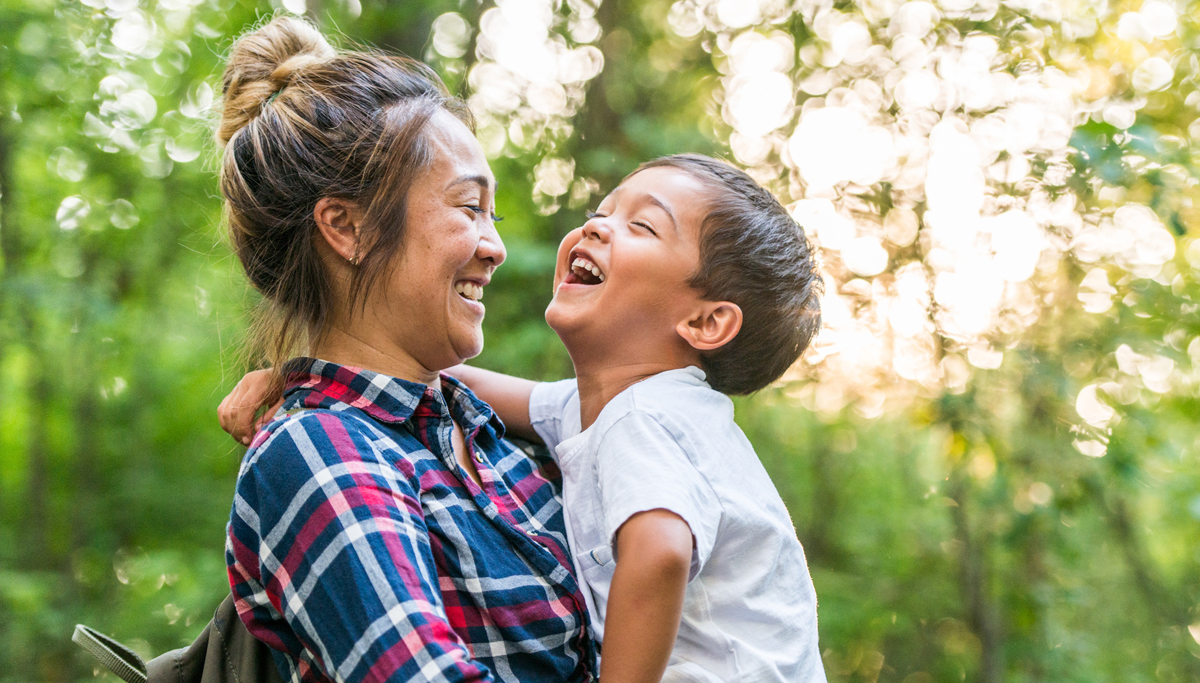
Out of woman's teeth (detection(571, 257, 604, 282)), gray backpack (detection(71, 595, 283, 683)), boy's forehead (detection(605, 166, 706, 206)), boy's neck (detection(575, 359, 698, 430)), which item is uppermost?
boy's forehead (detection(605, 166, 706, 206))

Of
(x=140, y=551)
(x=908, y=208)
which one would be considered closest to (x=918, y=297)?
Result: (x=908, y=208)

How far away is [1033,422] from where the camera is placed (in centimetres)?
373

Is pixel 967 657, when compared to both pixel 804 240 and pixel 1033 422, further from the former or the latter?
pixel 804 240

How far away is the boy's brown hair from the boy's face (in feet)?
0.12

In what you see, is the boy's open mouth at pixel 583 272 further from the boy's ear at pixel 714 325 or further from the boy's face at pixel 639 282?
the boy's ear at pixel 714 325

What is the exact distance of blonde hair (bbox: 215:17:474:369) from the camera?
1370mm

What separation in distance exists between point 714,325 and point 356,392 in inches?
25.9

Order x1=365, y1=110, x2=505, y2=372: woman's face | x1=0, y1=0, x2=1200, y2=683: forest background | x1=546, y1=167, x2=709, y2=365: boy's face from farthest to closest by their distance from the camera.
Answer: x1=0, y1=0, x2=1200, y2=683: forest background
x1=546, y1=167, x2=709, y2=365: boy's face
x1=365, y1=110, x2=505, y2=372: woman's face

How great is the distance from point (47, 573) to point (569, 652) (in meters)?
4.88

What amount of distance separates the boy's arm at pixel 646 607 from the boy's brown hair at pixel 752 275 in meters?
0.54

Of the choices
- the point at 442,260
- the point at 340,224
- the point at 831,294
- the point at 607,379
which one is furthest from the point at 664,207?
the point at 831,294

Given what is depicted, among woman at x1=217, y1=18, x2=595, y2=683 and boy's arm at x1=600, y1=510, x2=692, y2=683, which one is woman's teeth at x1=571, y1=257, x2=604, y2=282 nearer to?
woman at x1=217, y1=18, x2=595, y2=683

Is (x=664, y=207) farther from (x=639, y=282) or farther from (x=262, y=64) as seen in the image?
(x=262, y=64)

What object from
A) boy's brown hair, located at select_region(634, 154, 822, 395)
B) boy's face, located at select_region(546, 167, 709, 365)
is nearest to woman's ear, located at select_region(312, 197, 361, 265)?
boy's face, located at select_region(546, 167, 709, 365)
